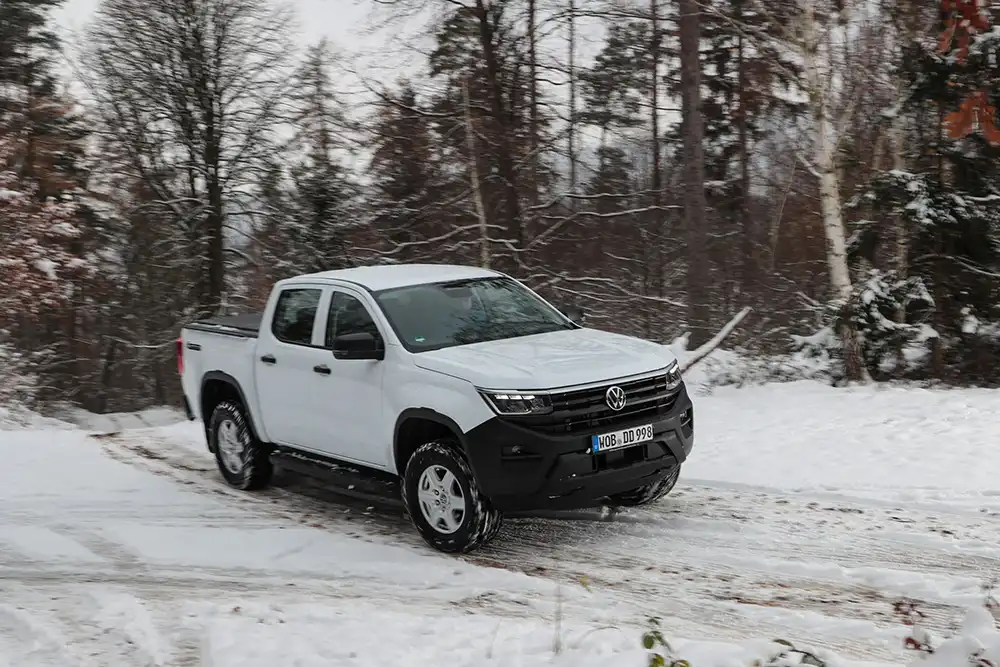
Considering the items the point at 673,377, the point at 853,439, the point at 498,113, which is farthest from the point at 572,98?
the point at 673,377

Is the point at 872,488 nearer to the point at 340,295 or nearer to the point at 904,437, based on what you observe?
the point at 904,437

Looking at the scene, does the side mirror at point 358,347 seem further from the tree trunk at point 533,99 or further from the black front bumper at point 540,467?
the tree trunk at point 533,99

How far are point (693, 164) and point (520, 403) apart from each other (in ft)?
39.6

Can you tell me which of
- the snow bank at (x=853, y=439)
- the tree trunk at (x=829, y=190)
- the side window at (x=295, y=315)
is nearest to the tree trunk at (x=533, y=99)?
the tree trunk at (x=829, y=190)

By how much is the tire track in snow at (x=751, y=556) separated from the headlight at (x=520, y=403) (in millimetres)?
1001

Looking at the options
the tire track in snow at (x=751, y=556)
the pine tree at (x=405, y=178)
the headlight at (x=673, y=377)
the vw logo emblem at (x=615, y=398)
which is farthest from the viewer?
the pine tree at (x=405, y=178)

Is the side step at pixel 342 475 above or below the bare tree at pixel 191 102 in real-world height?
below

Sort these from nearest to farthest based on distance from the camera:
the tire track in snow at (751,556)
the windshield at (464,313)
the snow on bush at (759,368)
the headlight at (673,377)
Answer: the tire track in snow at (751,556) < the headlight at (673,377) < the windshield at (464,313) < the snow on bush at (759,368)

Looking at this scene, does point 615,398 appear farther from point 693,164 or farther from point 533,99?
point 533,99

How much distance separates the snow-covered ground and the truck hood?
1.17m

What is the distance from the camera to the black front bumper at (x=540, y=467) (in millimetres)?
6004

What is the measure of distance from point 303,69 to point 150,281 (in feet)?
25.5

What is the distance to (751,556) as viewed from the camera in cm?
616

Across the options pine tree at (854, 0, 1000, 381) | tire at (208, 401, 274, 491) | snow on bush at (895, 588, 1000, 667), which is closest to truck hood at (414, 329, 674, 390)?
tire at (208, 401, 274, 491)
